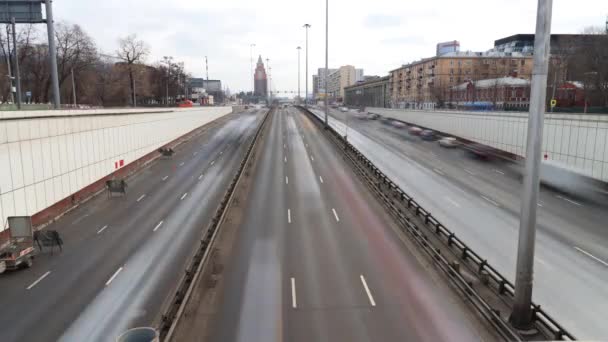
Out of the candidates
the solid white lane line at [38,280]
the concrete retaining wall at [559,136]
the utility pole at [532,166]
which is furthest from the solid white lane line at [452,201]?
the solid white lane line at [38,280]

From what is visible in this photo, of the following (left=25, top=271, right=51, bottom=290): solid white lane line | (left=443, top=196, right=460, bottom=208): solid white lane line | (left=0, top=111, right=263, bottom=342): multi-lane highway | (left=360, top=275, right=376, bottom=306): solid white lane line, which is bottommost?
(left=25, top=271, right=51, bottom=290): solid white lane line

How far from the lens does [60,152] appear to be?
2741 centimetres

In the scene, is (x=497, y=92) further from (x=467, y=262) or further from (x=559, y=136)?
(x=467, y=262)

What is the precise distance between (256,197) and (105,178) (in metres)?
14.2

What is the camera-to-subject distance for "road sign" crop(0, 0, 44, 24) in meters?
29.8

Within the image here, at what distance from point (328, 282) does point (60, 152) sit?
2135cm

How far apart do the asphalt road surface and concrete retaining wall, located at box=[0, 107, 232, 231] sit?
12461 mm

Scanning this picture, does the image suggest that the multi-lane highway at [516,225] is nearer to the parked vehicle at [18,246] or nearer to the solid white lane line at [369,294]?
the solid white lane line at [369,294]

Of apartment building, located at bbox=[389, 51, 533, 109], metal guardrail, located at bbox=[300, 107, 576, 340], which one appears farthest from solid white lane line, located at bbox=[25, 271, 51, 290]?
apartment building, located at bbox=[389, 51, 533, 109]

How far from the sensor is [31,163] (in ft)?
78.2

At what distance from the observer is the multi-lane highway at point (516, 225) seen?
14.9 m

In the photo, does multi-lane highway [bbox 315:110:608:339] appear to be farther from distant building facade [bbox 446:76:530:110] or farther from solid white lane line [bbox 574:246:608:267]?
distant building facade [bbox 446:76:530:110]

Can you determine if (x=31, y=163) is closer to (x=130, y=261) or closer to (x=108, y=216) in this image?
(x=108, y=216)

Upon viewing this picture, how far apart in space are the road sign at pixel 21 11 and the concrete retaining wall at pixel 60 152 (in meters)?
7.63
